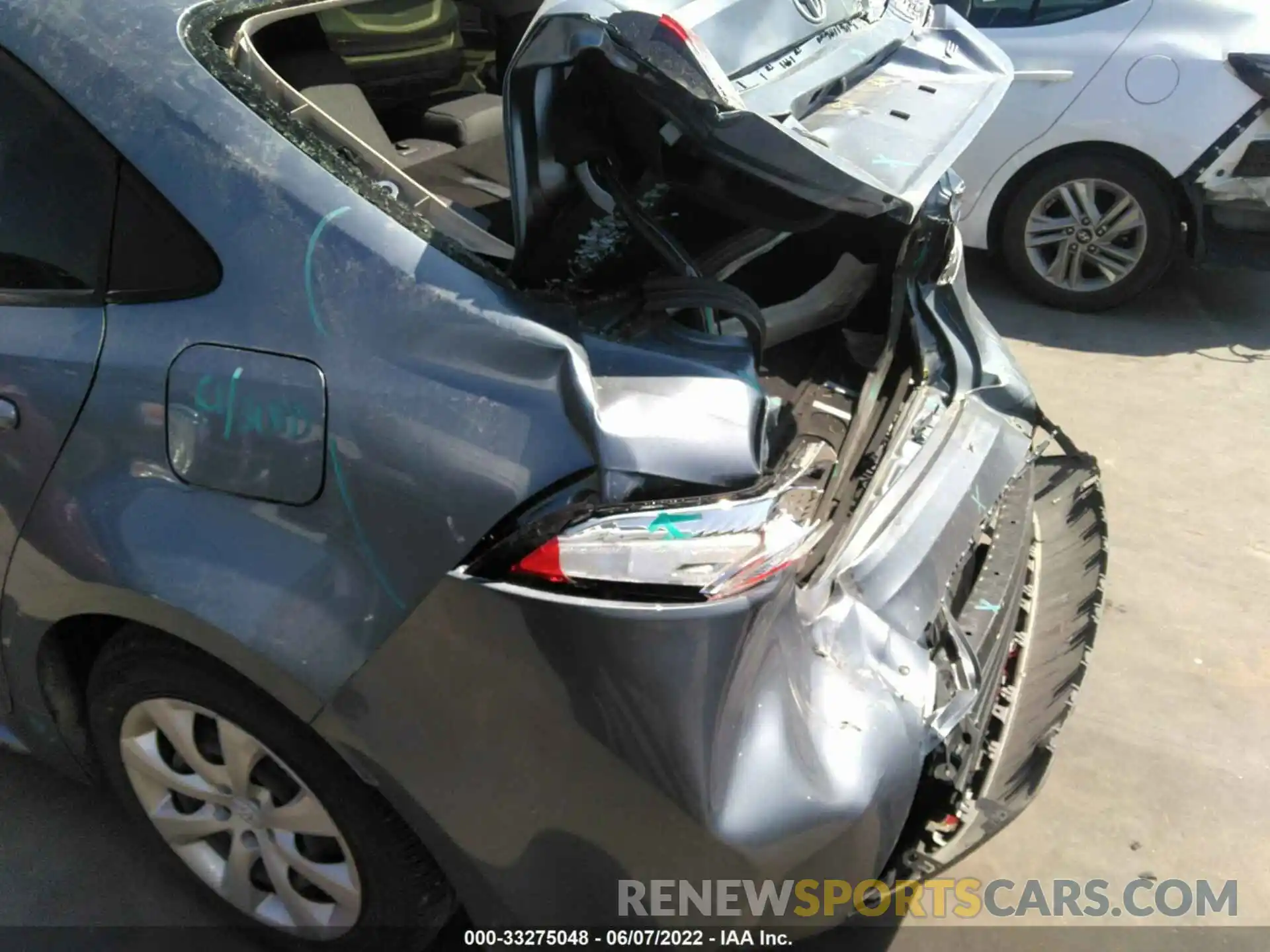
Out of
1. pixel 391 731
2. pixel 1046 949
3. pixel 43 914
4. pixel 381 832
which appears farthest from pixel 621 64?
pixel 43 914

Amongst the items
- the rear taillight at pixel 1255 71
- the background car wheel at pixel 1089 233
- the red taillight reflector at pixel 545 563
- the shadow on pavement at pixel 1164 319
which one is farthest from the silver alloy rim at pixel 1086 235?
the red taillight reflector at pixel 545 563

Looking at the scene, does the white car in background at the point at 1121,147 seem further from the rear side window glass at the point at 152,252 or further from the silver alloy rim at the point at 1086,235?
the rear side window glass at the point at 152,252

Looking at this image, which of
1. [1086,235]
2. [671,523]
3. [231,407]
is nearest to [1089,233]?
[1086,235]

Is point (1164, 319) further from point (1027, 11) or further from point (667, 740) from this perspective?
point (667, 740)

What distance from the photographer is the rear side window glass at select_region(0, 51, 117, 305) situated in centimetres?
173

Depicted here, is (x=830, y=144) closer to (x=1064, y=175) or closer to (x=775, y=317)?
(x=775, y=317)

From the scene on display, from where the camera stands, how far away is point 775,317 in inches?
100

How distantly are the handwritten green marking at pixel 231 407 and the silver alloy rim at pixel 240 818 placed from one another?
1.66ft

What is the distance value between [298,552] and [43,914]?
48.9 inches

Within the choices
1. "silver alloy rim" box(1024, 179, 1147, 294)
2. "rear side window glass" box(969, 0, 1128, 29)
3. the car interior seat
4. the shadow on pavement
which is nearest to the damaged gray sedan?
the car interior seat

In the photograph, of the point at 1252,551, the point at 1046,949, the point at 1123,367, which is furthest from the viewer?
the point at 1123,367

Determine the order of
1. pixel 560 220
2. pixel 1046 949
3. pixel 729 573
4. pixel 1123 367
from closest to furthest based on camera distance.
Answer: pixel 729 573 → pixel 560 220 → pixel 1046 949 → pixel 1123 367

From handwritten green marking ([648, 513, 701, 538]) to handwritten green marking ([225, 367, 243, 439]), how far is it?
66 cm

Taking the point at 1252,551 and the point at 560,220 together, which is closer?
the point at 560,220
